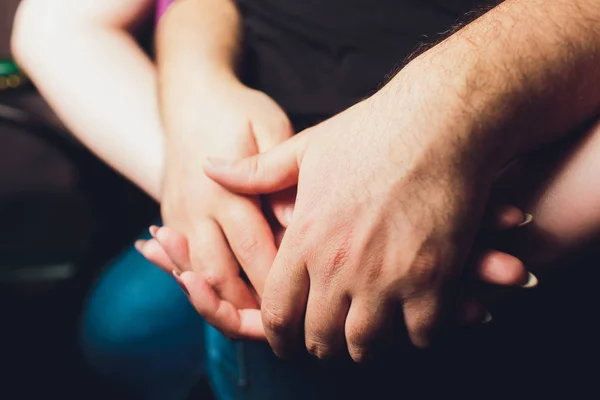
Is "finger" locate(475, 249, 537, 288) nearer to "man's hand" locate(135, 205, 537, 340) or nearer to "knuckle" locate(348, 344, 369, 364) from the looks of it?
"man's hand" locate(135, 205, 537, 340)

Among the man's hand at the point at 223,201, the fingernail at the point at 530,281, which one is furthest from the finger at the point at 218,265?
the fingernail at the point at 530,281

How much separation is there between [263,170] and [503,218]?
26 cm

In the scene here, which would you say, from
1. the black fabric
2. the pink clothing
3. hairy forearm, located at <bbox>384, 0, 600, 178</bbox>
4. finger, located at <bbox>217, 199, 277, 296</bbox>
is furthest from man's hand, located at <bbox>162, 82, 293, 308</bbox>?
the pink clothing

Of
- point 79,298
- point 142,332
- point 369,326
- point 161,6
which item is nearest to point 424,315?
point 369,326

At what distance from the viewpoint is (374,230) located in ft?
1.53

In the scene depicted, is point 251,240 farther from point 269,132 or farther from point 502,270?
point 502,270

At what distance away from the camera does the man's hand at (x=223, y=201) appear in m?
0.61

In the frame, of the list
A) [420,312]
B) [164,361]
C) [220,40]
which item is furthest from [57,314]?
[420,312]

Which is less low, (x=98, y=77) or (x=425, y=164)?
(x=425, y=164)

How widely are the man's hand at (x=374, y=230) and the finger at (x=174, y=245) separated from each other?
0.50 feet

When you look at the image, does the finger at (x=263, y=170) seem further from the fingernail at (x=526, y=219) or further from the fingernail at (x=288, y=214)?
the fingernail at (x=526, y=219)

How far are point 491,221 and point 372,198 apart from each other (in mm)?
128

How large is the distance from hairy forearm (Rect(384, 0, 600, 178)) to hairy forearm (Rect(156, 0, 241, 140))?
1.03 feet

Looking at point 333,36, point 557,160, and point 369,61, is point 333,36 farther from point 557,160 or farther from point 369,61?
point 557,160
